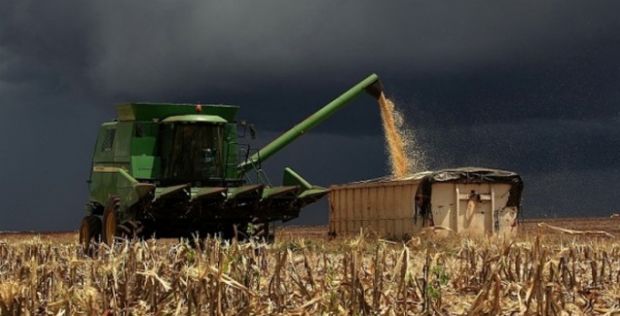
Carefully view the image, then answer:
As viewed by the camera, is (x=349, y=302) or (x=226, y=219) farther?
(x=226, y=219)

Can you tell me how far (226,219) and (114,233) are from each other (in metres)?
2.25

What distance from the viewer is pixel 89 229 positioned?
20.6m

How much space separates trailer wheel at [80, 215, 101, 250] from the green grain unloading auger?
1.1 inches

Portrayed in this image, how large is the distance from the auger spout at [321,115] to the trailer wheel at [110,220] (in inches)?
136

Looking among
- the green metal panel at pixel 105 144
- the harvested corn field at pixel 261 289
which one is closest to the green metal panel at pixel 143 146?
the green metal panel at pixel 105 144

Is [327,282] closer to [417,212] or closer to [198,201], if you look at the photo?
[198,201]

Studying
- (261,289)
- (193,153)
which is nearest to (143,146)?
(193,153)

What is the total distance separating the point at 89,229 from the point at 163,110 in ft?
10.7

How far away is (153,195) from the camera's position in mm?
17828

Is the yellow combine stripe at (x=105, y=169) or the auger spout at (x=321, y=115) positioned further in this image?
the auger spout at (x=321, y=115)

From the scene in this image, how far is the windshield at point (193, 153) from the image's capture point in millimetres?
19281

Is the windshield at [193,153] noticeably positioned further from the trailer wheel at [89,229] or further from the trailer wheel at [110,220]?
the trailer wheel at [89,229]

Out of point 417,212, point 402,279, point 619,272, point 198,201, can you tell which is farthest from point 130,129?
point 402,279

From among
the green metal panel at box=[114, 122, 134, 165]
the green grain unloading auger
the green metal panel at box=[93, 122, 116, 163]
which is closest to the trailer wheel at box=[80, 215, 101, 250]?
the green grain unloading auger
